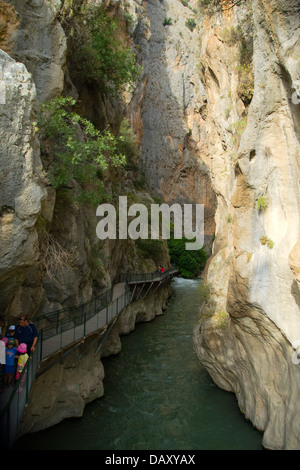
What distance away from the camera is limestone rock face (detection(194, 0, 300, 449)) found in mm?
9734

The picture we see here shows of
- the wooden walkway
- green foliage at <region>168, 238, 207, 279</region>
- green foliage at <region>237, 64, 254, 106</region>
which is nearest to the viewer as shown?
the wooden walkway

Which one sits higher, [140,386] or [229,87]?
[229,87]

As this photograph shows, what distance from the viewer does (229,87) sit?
18.5 m

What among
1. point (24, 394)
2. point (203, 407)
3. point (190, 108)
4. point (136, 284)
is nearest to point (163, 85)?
point (190, 108)

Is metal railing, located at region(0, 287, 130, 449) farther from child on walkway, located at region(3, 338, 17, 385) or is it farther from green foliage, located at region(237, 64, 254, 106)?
green foliage, located at region(237, 64, 254, 106)

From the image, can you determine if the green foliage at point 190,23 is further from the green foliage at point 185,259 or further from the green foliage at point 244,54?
the green foliage at point 244,54

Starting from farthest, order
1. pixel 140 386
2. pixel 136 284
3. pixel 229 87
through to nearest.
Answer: pixel 136 284 < pixel 229 87 < pixel 140 386

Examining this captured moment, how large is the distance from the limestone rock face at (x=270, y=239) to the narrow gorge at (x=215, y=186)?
4 centimetres

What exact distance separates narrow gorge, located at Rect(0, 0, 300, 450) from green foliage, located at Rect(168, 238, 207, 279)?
1195 inches

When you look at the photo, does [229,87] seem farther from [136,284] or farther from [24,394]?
[24,394]

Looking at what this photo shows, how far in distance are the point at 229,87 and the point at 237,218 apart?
9.06 meters

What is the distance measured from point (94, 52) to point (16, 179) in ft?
39.6

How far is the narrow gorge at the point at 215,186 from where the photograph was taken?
9.44 m

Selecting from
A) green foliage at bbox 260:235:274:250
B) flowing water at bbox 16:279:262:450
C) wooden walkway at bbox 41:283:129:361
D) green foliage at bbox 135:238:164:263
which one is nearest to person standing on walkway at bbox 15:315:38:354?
wooden walkway at bbox 41:283:129:361
